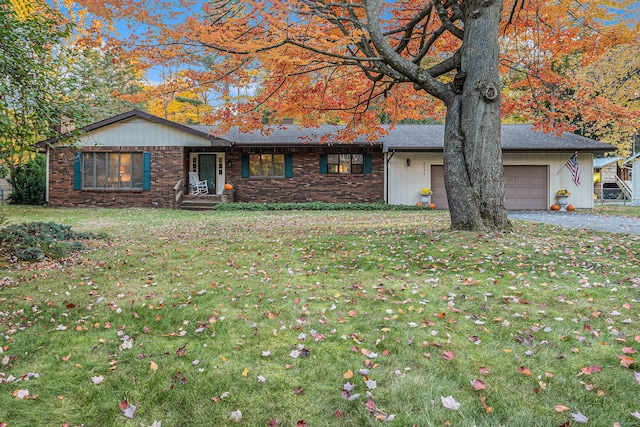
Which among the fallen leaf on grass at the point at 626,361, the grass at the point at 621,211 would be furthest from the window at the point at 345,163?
the fallen leaf on grass at the point at 626,361

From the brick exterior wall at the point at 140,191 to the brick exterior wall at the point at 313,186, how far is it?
95.7 inches

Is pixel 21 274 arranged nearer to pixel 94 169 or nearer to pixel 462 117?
pixel 462 117

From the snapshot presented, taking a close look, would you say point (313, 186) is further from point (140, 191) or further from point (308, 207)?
point (140, 191)

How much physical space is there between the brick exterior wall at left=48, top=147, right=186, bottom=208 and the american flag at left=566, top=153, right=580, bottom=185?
51.8 feet

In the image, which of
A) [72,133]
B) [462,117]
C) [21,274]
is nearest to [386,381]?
[21,274]

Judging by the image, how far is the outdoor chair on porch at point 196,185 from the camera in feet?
54.8

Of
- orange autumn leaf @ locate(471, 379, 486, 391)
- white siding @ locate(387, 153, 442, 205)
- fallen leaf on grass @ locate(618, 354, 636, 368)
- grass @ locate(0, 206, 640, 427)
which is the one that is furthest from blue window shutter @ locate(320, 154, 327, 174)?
orange autumn leaf @ locate(471, 379, 486, 391)

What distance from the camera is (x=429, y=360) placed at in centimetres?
266

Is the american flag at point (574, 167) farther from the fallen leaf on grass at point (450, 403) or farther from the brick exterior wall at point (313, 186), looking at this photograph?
the fallen leaf on grass at point (450, 403)

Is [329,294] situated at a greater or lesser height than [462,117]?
lesser

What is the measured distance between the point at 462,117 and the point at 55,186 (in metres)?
16.5

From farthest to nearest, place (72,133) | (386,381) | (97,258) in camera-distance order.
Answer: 1. (72,133)
2. (97,258)
3. (386,381)

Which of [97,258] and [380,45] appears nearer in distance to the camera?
[97,258]

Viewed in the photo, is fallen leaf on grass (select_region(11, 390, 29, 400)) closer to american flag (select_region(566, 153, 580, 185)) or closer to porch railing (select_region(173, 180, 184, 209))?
porch railing (select_region(173, 180, 184, 209))
